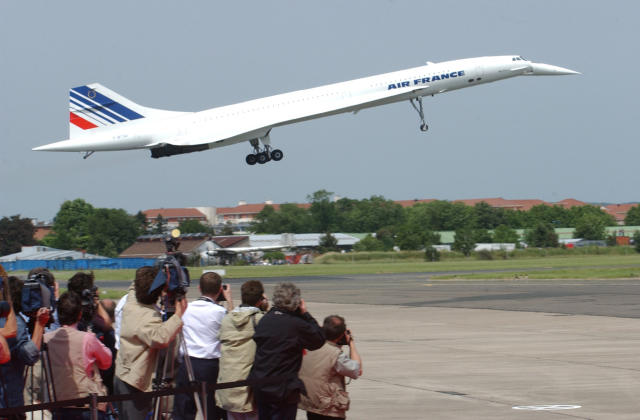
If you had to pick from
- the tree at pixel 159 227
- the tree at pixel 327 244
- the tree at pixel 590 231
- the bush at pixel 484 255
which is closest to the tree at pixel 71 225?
the tree at pixel 159 227

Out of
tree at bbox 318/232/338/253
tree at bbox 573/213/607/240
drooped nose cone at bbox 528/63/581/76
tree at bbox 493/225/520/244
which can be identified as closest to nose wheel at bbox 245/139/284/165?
drooped nose cone at bbox 528/63/581/76

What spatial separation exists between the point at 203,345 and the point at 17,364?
1793 mm

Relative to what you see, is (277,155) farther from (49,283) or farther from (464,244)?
(464,244)

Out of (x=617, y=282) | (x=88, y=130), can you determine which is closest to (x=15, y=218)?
(x=88, y=130)

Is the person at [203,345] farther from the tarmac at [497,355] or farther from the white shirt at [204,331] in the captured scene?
the tarmac at [497,355]

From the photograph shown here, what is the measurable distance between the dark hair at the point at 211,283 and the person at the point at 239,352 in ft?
0.93

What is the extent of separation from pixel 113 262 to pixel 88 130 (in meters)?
51.5

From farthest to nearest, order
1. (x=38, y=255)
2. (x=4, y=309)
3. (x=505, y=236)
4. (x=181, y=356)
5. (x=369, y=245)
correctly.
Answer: (x=505, y=236) → (x=369, y=245) → (x=38, y=255) → (x=181, y=356) → (x=4, y=309)

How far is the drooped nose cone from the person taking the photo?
155ft

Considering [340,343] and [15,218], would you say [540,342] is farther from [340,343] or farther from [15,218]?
[15,218]

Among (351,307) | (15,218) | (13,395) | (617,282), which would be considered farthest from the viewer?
(15,218)

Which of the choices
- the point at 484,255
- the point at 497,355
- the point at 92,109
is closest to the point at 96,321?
the point at 497,355

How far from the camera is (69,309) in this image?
294 inches

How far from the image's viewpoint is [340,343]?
777 centimetres
